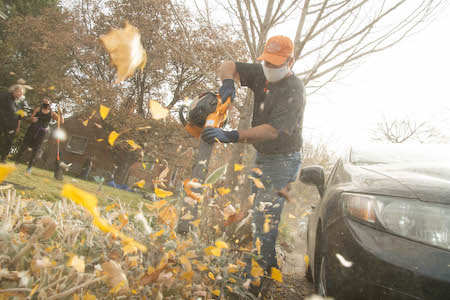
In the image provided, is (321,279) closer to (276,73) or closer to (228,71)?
(276,73)

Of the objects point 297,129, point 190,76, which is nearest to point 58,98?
point 190,76

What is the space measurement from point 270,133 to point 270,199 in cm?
58

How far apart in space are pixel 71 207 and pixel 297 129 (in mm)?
2081

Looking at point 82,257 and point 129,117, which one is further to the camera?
point 129,117

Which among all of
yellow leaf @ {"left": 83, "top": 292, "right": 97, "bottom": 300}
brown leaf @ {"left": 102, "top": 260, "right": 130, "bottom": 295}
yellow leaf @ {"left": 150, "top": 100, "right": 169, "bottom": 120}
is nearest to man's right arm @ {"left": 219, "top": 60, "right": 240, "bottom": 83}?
brown leaf @ {"left": 102, "top": 260, "right": 130, "bottom": 295}

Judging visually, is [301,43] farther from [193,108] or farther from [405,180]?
[405,180]

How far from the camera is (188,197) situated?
5.96 ft

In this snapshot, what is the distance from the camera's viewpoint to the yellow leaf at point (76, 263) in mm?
1260

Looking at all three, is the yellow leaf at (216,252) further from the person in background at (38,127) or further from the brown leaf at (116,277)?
the person in background at (38,127)

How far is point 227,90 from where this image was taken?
2.00m

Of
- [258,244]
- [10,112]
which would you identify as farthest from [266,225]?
[10,112]

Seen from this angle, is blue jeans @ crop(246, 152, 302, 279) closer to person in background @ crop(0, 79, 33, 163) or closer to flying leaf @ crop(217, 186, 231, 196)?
flying leaf @ crop(217, 186, 231, 196)

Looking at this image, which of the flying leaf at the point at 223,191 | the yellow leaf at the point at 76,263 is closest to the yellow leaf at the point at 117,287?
the yellow leaf at the point at 76,263

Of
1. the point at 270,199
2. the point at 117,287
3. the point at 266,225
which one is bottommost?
the point at 117,287
